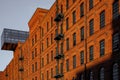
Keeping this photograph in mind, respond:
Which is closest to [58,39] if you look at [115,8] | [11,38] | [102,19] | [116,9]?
[102,19]

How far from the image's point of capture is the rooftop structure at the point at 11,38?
9885 centimetres

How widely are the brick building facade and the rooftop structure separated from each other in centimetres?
4564

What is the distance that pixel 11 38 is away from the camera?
10319cm

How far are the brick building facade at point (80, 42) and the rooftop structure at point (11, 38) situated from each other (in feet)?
150

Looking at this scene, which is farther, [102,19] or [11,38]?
[11,38]

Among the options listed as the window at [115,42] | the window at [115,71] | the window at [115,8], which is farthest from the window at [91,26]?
the window at [115,71]

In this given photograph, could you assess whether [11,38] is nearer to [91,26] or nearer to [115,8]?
[91,26]

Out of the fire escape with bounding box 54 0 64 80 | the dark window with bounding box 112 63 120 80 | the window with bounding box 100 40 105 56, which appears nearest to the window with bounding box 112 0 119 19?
the window with bounding box 100 40 105 56

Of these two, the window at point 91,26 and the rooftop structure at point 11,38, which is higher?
the rooftop structure at point 11,38

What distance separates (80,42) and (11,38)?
71337 mm

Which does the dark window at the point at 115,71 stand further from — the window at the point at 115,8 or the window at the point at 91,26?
the window at the point at 91,26

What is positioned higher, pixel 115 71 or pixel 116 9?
pixel 116 9

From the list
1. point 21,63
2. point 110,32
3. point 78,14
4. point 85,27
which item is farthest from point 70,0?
point 21,63

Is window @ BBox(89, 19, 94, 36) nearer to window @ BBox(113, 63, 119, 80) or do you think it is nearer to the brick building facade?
the brick building facade
